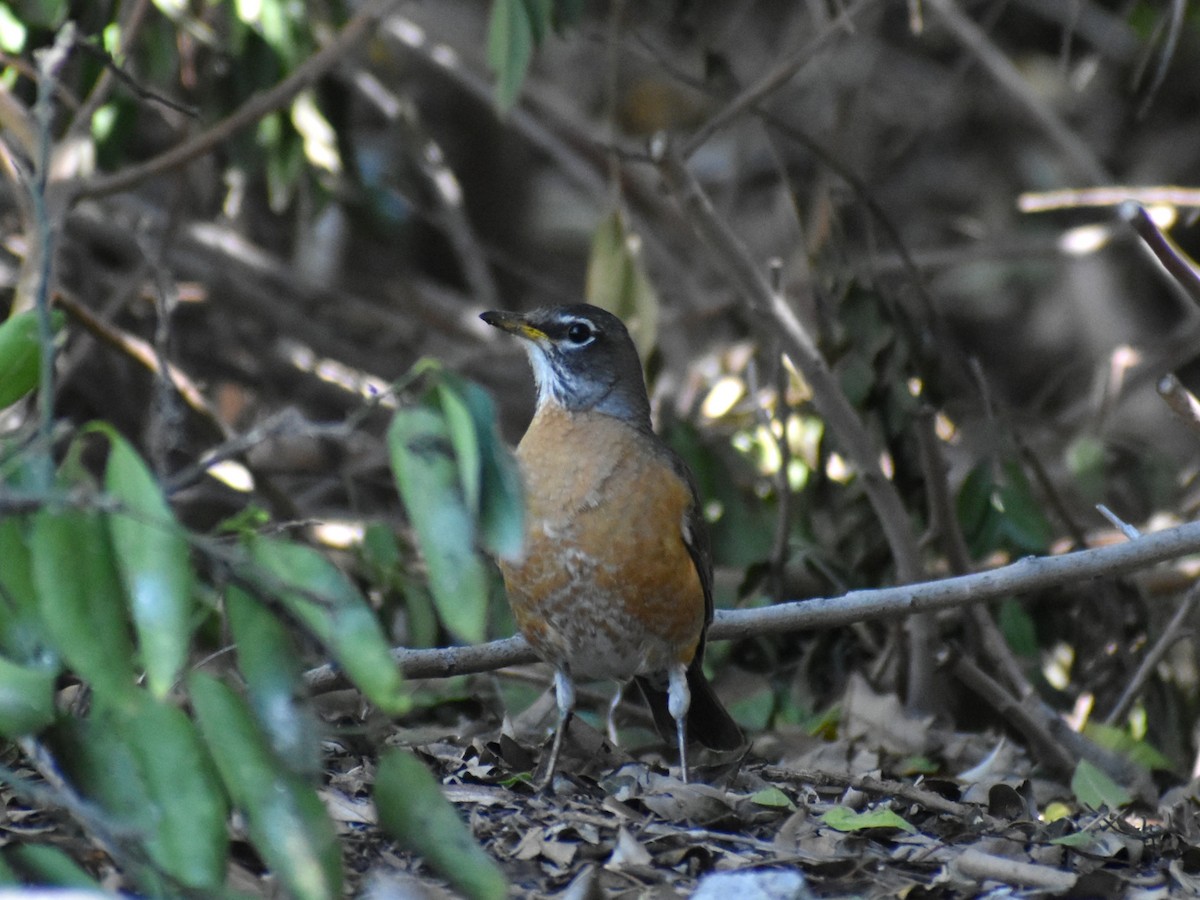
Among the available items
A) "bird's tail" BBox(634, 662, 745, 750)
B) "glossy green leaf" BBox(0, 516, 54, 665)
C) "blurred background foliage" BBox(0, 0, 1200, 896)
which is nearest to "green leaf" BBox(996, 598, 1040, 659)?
"blurred background foliage" BBox(0, 0, 1200, 896)

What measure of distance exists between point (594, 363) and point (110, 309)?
3105 mm

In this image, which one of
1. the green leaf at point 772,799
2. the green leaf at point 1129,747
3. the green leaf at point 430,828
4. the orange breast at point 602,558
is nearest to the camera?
the green leaf at point 430,828

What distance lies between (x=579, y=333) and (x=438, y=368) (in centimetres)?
291

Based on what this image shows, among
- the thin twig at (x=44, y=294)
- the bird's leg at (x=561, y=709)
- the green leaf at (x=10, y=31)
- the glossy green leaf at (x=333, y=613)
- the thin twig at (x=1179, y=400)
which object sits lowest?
the bird's leg at (x=561, y=709)

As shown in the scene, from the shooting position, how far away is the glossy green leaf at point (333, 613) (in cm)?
238

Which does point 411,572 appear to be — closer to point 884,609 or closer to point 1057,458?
point 884,609

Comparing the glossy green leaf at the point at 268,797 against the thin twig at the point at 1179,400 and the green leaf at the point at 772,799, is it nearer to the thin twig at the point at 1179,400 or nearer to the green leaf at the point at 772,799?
the green leaf at the point at 772,799

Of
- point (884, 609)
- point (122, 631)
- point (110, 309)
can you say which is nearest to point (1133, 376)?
point (884, 609)

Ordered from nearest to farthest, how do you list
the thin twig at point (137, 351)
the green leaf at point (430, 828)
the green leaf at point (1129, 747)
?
the green leaf at point (430, 828) → the green leaf at point (1129, 747) → the thin twig at point (137, 351)

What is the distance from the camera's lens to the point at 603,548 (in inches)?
188

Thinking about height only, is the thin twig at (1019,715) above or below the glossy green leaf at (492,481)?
below

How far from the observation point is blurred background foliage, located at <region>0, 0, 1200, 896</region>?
2.46m

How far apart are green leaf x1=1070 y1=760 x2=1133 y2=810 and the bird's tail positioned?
110 centimetres

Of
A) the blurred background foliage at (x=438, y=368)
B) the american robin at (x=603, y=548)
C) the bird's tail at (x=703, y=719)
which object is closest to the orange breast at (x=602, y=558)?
the american robin at (x=603, y=548)
